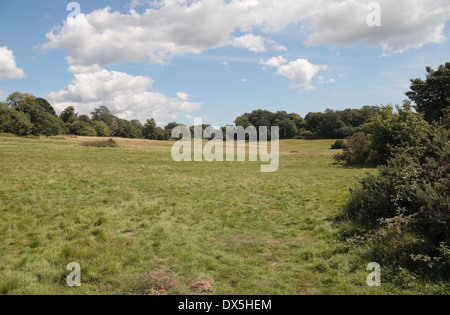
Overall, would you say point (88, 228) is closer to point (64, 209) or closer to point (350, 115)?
point (64, 209)

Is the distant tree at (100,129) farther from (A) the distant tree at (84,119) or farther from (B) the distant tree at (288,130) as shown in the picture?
(B) the distant tree at (288,130)

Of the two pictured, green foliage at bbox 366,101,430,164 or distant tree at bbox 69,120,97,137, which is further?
distant tree at bbox 69,120,97,137

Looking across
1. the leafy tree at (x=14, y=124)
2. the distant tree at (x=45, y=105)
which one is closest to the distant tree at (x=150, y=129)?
the distant tree at (x=45, y=105)

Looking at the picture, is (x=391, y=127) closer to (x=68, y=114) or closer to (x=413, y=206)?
(x=413, y=206)

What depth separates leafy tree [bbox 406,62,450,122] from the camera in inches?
1516

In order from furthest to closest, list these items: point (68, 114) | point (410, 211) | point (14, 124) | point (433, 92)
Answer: point (68, 114) < point (14, 124) < point (433, 92) < point (410, 211)

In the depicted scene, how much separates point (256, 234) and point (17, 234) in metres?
7.04

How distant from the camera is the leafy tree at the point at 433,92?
38.5 meters

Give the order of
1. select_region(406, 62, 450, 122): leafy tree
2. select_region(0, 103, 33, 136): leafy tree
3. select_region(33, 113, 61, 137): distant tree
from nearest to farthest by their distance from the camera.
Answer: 1. select_region(406, 62, 450, 122): leafy tree
2. select_region(0, 103, 33, 136): leafy tree
3. select_region(33, 113, 61, 137): distant tree

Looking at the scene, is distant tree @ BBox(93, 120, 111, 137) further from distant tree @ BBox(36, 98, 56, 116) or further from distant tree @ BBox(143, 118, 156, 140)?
distant tree @ BBox(36, 98, 56, 116)

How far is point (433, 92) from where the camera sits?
133ft

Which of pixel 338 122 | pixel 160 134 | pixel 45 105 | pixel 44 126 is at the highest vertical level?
pixel 45 105

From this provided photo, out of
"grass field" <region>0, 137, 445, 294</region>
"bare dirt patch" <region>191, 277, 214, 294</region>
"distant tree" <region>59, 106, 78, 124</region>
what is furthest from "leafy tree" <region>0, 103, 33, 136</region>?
"bare dirt patch" <region>191, 277, 214, 294</region>

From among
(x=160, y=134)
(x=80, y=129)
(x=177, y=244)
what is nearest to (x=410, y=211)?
(x=177, y=244)
